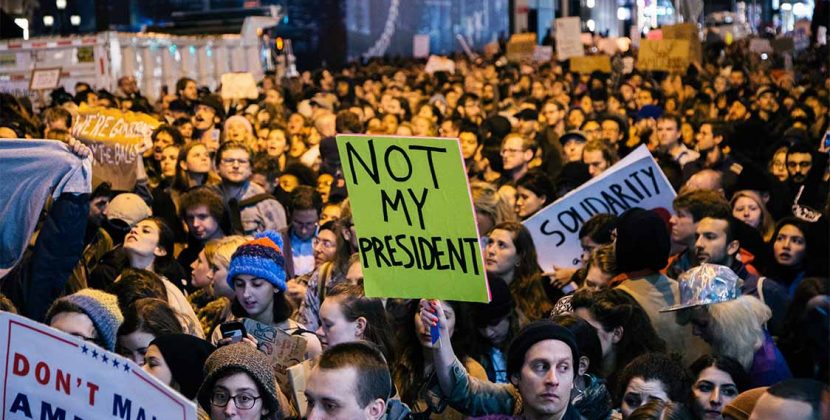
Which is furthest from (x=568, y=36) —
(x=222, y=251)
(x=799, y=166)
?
(x=222, y=251)

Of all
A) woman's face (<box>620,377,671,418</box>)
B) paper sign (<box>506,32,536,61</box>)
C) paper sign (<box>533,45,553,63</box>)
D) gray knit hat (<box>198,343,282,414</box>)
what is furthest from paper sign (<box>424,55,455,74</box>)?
gray knit hat (<box>198,343,282,414</box>)

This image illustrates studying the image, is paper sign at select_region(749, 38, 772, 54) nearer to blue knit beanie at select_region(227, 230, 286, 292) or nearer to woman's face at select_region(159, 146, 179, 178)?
woman's face at select_region(159, 146, 179, 178)

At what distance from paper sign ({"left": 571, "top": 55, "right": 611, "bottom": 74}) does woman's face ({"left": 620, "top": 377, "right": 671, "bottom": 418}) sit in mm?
18537

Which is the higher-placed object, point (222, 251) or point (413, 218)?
point (413, 218)

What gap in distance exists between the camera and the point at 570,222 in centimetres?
860

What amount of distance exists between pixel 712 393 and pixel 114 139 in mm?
7183

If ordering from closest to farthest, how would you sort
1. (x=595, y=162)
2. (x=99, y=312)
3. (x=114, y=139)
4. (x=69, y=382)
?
1. (x=69, y=382)
2. (x=99, y=312)
3. (x=595, y=162)
4. (x=114, y=139)

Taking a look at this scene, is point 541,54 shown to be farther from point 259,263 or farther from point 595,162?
point 259,263

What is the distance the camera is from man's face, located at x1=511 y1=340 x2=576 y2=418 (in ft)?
16.2

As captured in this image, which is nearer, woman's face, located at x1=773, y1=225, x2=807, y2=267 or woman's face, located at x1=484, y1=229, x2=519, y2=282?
woman's face, located at x1=484, y1=229, x2=519, y2=282

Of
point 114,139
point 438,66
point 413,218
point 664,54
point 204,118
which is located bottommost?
point 438,66

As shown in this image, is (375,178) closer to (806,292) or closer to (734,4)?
(806,292)

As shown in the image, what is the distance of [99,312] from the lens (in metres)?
5.69

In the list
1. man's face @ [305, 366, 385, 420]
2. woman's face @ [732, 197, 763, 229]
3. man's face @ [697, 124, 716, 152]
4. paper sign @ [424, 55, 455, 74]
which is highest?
man's face @ [305, 366, 385, 420]
